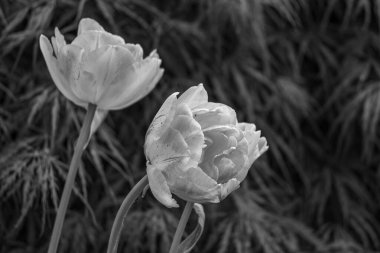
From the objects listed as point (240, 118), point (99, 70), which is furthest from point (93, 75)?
point (240, 118)

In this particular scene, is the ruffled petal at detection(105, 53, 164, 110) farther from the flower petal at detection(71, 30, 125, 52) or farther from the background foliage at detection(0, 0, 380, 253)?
the background foliage at detection(0, 0, 380, 253)

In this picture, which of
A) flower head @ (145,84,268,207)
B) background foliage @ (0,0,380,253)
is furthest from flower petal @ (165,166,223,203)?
background foliage @ (0,0,380,253)

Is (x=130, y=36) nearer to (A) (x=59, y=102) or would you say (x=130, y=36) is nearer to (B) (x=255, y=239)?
(A) (x=59, y=102)

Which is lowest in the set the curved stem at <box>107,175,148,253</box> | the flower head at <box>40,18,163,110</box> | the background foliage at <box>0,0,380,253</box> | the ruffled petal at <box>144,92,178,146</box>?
the background foliage at <box>0,0,380,253</box>

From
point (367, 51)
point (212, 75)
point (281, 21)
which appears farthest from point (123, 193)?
point (367, 51)

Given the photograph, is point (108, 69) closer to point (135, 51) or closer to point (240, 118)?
point (135, 51)

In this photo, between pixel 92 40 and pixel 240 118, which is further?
pixel 240 118
